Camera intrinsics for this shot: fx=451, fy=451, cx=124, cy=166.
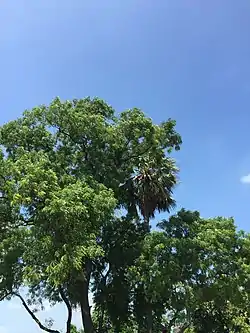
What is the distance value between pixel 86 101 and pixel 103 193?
6084 mm

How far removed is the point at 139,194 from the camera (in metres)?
22.5

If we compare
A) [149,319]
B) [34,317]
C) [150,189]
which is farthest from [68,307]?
[150,189]

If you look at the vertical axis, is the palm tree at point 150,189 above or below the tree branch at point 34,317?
above

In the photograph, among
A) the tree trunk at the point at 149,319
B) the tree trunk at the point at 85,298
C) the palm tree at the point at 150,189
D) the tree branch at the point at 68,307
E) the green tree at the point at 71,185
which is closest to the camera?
the green tree at the point at 71,185

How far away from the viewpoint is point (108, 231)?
21.7m

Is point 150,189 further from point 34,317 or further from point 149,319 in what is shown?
point 34,317

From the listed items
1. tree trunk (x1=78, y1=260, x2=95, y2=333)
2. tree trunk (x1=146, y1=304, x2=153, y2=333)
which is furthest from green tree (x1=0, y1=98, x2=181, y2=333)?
tree trunk (x1=146, y1=304, x2=153, y2=333)

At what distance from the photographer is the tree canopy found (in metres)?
16.3

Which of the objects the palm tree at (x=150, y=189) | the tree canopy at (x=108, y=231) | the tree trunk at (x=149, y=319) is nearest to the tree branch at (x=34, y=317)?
the tree canopy at (x=108, y=231)

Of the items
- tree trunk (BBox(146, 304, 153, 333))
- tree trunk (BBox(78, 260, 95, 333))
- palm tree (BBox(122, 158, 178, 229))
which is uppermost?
palm tree (BBox(122, 158, 178, 229))

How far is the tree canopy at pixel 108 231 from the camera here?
53.6 ft

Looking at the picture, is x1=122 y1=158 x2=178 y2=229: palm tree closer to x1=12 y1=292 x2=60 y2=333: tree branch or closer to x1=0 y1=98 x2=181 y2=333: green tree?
x1=0 y1=98 x2=181 y2=333: green tree

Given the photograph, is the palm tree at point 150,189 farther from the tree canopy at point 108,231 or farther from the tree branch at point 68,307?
the tree branch at point 68,307

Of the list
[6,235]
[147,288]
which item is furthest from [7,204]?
[147,288]
